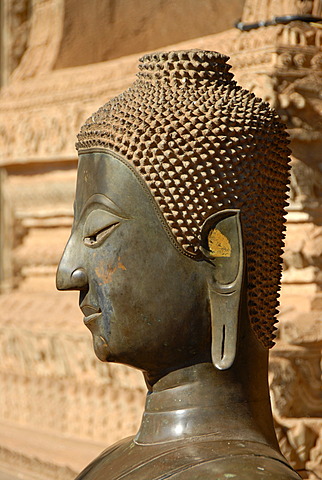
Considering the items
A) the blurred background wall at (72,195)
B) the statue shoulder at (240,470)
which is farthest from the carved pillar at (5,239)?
the statue shoulder at (240,470)

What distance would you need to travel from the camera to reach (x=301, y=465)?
359 centimetres

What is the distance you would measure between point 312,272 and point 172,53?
4.81 feet

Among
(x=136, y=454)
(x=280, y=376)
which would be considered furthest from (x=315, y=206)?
(x=136, y=454)

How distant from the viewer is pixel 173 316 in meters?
2.29

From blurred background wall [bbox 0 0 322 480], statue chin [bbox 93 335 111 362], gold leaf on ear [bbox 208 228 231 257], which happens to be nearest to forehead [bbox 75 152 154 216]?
gold leaf on ear [bbox 208 228 231 257]

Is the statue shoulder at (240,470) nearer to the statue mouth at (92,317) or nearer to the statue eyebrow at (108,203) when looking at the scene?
the statue mouth at (92,317)

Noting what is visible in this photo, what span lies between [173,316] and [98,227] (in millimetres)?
276

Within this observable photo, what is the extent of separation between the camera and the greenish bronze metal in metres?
2.30

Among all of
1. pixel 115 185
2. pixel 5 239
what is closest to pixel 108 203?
pixel 115 185

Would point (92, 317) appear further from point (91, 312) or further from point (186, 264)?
point (186, 264)

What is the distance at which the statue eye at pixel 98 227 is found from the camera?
235 cm

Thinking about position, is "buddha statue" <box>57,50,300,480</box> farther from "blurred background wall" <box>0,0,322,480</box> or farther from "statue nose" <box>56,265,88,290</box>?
"blurred background wall" <box>0,0,322,480</box>

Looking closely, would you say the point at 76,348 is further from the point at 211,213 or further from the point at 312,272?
the point at 211,213

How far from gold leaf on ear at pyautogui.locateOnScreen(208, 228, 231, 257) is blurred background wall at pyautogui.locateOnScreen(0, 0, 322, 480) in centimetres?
132
